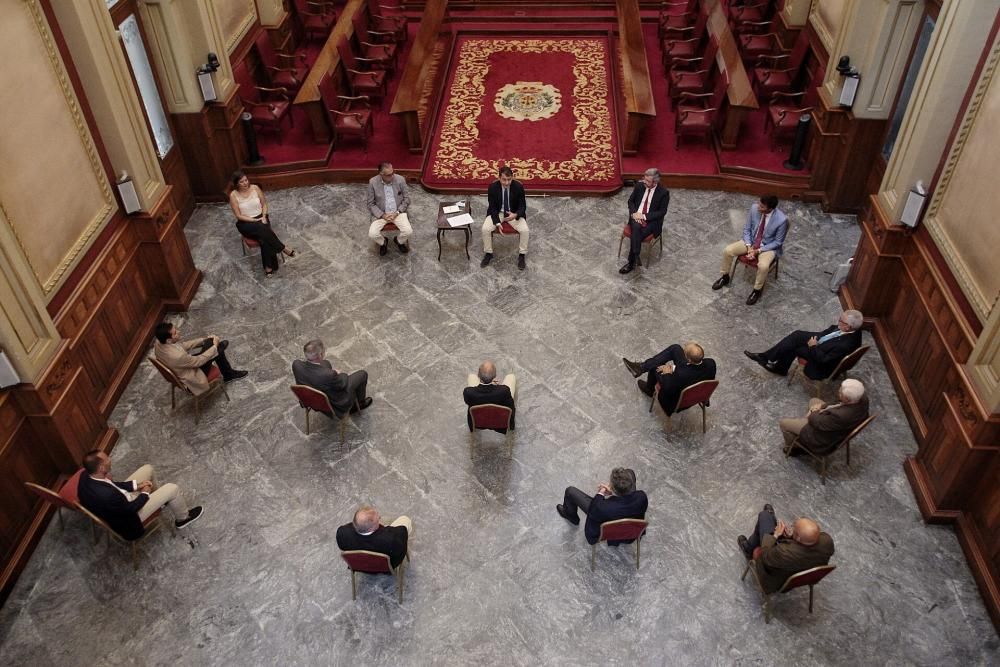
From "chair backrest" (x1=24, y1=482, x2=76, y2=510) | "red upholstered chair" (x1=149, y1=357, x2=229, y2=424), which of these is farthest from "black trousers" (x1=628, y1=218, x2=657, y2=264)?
"chair backrest" (x1=24, y1=482, x2=76, y2=510)

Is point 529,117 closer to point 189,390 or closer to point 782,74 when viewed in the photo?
point 782,74

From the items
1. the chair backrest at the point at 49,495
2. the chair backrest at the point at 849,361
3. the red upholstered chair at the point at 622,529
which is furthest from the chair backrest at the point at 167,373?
the chair backrest at the point at 849,361

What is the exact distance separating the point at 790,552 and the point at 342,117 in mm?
7656

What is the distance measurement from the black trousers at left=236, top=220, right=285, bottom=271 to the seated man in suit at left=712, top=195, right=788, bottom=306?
471cm

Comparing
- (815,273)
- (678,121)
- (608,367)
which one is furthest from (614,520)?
(678,121)

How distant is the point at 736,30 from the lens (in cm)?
1194

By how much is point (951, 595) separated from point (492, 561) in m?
3.25

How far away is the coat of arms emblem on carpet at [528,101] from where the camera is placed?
10.9 meters

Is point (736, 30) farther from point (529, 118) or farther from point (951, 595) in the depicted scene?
point (951, 595)

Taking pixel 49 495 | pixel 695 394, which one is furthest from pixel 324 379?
pixel 695 394

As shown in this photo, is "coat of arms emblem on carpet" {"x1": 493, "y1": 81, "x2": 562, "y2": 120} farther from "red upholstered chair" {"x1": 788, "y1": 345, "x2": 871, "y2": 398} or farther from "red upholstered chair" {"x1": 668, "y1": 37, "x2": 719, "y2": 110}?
"red upholstered chair" {"x1": 788, "y1": 345, "x2": 871, "y2": 398}

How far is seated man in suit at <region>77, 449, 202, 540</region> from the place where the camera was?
17.2ft

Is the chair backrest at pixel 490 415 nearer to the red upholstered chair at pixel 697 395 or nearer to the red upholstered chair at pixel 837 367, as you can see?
the red upholstered chair at pixel 697 395

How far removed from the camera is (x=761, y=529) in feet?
17.8
